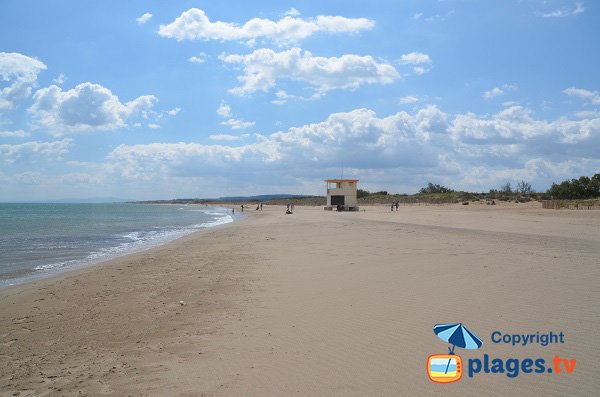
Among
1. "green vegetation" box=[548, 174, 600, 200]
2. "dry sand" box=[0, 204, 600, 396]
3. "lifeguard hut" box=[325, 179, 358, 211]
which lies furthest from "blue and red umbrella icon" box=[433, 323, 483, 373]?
"green vegetation" box=[548, 174, 600, 200]

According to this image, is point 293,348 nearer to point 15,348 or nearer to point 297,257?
point 15,348

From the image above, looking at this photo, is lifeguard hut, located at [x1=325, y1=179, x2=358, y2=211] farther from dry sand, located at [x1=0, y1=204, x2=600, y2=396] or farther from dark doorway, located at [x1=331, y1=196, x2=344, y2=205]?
dry sand, located at [x1=0, y1=204, x2=600, y2=396]

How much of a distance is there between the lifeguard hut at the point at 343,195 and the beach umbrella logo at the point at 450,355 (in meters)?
48.9

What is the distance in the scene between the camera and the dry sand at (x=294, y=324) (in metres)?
4.05

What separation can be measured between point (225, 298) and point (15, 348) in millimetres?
3271

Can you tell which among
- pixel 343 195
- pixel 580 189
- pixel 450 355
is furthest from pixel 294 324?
pixel 580 189

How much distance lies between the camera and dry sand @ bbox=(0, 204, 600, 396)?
4047mm

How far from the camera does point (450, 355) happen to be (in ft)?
15.0

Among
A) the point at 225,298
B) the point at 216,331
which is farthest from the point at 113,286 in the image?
the point at 216,331

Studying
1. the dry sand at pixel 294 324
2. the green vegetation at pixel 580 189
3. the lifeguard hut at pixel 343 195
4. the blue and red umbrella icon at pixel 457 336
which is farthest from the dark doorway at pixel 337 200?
the blue and red umbrella icon at pixel 457 336

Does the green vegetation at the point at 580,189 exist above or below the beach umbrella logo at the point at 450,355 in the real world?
above

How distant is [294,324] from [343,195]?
165 feet

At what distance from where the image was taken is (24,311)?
7289 millimetres

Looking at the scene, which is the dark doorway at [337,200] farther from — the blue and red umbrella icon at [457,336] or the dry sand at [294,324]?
the blue and red umbrella icon at [457,336]
